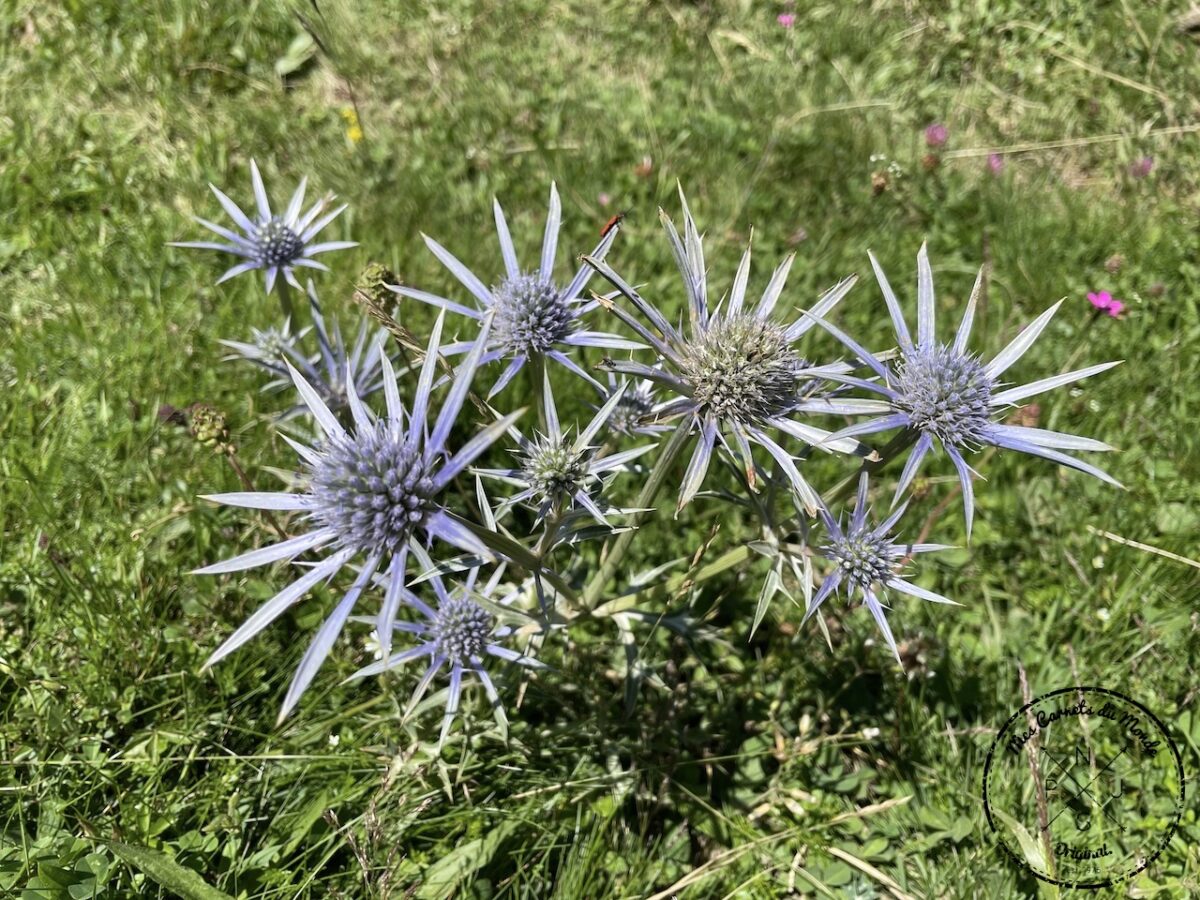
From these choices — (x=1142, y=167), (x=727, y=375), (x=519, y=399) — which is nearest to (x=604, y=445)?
(x=727, y=375)

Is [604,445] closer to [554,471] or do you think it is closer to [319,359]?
[554,471]

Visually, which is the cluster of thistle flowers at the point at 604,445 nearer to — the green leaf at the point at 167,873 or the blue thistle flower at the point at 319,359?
the blue thistle flower at the point at 319,359

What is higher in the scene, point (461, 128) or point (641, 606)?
point (461, 128)

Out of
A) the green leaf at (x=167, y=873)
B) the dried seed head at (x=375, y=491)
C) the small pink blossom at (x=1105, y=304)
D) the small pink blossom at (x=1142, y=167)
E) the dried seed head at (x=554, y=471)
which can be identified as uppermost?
the small pink blossom at (x=1142, y=167)

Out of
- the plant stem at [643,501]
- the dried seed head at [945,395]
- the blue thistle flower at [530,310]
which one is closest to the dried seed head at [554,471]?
the plant stem at [643,501]

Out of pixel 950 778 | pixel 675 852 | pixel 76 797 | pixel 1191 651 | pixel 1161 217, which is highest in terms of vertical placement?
pixel 1161 217

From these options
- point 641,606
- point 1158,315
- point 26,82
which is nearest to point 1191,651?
point 1158,315

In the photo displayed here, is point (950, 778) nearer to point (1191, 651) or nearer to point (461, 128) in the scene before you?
point (1191, 651)
